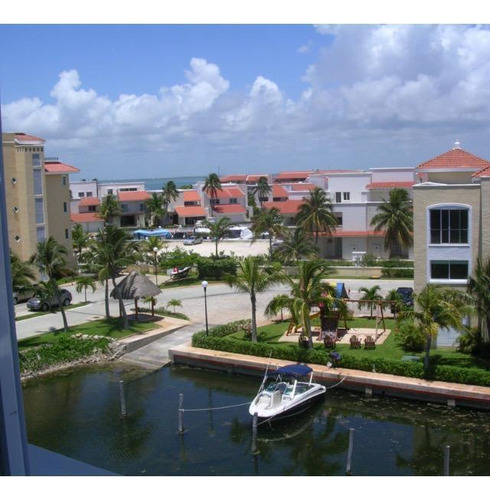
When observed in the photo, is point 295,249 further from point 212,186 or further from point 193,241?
point 212,186

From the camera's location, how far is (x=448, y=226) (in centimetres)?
2753

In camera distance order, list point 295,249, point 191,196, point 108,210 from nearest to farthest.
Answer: point 295,249 < point 108,210 < point 191,196

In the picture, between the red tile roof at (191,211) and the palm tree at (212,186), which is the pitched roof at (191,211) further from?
the palm tree at (212,186)

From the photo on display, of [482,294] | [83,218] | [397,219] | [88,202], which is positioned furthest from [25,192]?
[88,202]

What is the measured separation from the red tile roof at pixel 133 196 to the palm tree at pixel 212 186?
9.16m

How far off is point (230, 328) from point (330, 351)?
649 cm

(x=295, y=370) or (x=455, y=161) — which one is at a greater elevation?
(x=455, y=161)

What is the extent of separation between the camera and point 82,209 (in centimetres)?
9669

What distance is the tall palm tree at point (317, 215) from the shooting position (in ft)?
188

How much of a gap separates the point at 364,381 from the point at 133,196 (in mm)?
77466

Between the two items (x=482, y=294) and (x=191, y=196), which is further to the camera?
(x=191, y=196)

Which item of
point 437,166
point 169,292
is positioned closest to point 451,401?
point 437,166

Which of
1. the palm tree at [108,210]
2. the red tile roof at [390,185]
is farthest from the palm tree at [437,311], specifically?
the palm tree at [108,210]

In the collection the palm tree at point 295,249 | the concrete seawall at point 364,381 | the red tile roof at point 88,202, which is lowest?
the concrete seawall at point 364,381
